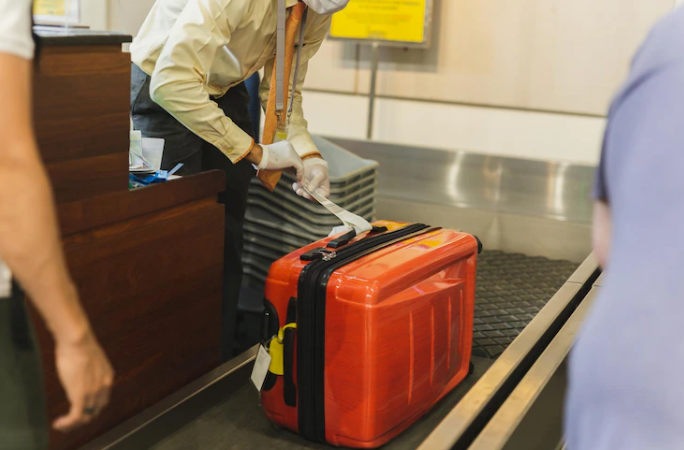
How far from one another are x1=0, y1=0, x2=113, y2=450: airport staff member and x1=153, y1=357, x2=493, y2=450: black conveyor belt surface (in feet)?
3.67

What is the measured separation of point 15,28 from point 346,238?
1.38m

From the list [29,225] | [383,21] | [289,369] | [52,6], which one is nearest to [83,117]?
[289,369]

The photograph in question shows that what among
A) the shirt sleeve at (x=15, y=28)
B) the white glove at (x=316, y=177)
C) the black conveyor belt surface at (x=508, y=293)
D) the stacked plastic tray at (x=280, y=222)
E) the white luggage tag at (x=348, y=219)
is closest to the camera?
the shirt sleeve at (x=15, y=28)

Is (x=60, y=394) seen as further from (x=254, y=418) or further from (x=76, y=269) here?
(x=254, y=418)

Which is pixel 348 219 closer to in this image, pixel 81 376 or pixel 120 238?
pixel 120 238

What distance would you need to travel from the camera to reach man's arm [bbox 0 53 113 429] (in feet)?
2.79

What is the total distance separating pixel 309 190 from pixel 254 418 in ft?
2.20

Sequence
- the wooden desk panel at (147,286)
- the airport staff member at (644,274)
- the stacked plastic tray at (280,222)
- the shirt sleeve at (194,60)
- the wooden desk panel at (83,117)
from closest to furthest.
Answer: the airport staff member at (644,274) < the wooden desk panel at (83,117) < the wooden desk panel at (147,286) < the shirt sleeve at (194,60) < the stacked plastic tray at (280,222)

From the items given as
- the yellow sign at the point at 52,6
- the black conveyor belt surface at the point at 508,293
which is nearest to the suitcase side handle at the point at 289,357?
the black conveyor belt surface at the point at 508,293

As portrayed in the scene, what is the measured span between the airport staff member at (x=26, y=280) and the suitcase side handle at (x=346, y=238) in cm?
115

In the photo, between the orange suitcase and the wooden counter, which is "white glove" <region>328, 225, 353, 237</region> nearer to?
the orange suitcase

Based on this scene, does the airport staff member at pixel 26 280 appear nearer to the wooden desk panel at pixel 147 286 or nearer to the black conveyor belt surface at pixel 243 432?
the wooden desk panel at pixel 147 286

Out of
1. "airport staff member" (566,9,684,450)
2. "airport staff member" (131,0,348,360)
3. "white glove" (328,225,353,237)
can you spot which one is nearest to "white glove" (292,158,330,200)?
"airport staff member" (131,0,348,360)

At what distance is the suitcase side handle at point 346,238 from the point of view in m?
2.09
